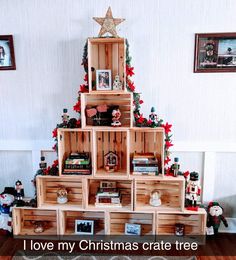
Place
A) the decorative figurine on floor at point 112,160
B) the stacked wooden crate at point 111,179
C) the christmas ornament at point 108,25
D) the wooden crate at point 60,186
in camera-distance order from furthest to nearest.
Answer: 1. the wooden crate at point 60,186
2. the decorative figurine on floor at point 112,160
3. the stacked wooden crate at point 111,179
4. the christmas ornament at point 108,25

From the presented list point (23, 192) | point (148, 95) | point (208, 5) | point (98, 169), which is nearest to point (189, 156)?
point (148, 95)

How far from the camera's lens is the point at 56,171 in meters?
2.31

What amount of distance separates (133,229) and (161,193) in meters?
0.39

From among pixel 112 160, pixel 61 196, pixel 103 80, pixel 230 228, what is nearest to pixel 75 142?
pixel 112 160

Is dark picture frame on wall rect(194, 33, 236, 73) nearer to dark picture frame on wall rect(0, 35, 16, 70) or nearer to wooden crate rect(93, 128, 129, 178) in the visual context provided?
wooden crate rect(93, 128, 129, 178)

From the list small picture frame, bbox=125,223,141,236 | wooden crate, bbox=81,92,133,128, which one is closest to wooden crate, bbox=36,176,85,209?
small picture frame, bbox=125,223,141,236

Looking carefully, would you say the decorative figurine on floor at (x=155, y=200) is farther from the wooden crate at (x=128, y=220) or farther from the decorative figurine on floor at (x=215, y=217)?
the decorative figurine on floor at (x=215, y=217)

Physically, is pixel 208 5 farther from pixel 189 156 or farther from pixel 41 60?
pixel 41 60

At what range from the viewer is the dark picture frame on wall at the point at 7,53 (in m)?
2.37

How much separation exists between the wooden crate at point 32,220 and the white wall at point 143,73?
47 cm

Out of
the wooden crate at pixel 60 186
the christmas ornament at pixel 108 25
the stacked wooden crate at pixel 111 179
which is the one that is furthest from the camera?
the wooden crate at pixel 60 186

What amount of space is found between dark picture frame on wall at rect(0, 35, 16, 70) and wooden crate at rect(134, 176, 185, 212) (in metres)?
1.49

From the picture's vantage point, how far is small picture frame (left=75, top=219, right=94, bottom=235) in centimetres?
239

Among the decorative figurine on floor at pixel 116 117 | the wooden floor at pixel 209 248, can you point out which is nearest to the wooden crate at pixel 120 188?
the wooden floor at pixel 209 248
